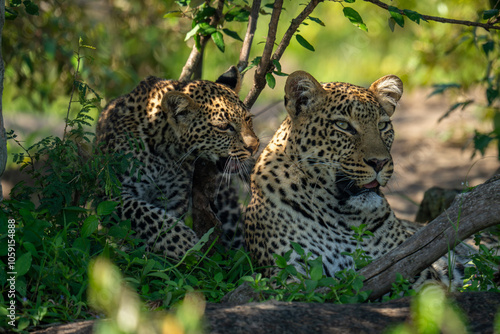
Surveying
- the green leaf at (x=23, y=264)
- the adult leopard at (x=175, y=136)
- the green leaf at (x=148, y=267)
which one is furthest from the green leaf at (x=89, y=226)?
the adult leopard at (x=175, y=136)

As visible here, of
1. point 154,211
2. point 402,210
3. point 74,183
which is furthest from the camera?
point 402,210

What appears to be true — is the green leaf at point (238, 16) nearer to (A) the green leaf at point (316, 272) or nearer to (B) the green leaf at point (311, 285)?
(A) the green leaf at point (316, 272)

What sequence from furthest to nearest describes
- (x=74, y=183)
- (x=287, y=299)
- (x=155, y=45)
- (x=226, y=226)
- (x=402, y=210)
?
(x=155, y=45) → (x=402, y=210) → (x=226, y=226) → (x=74, y=183) → (x=287, y=299)

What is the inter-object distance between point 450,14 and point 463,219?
28.4ft

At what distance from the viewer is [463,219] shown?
4199 millimetres

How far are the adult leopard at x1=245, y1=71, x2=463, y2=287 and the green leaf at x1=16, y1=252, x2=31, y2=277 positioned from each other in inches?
72.1

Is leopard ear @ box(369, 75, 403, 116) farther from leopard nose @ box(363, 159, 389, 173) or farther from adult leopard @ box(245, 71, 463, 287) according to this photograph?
leopard nose @ box(363, 159, 389, 173)

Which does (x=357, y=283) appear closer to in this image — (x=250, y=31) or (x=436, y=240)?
(x=436, y=240)

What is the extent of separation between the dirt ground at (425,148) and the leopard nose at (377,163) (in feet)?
16.0

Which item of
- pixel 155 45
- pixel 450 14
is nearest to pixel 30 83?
pixel 155 45

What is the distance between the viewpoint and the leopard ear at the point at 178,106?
5.90m

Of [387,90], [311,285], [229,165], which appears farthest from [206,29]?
[311,285]

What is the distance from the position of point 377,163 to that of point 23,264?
2.52 m

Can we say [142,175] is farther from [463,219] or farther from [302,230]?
[463,219]
